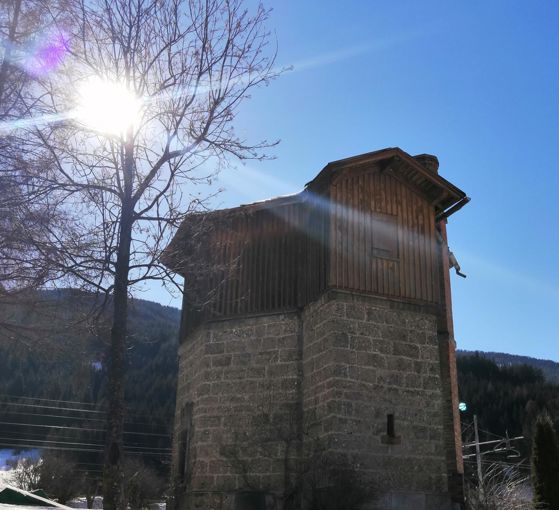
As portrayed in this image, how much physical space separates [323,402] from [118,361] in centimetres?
509

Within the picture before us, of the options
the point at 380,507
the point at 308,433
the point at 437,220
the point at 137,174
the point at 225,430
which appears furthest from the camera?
the point at 437,220

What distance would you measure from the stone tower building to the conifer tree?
6.82m

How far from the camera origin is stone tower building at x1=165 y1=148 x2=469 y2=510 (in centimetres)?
1296

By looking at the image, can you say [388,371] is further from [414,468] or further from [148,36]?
[148,36]

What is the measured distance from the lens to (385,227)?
1466 centimetres

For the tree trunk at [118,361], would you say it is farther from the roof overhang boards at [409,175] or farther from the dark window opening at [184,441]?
the dark window opening at [184,441]

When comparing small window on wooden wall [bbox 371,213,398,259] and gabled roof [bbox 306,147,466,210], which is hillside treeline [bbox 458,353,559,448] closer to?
gabled roof [bbox 306,147,466,210]

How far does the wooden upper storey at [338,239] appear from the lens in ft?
46.3

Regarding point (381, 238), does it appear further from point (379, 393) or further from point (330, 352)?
point (379, 393)

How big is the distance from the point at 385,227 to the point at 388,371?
124 inches

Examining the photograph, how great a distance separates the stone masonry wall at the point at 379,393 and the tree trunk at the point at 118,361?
4.82 meters

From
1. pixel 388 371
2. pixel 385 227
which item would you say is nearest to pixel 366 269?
pixel 385 227

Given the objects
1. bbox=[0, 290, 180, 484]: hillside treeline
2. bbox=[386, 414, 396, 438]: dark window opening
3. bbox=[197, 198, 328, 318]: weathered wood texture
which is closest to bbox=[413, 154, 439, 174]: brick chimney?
bbox=[197, 198, 328, 318]: weathered wood texture

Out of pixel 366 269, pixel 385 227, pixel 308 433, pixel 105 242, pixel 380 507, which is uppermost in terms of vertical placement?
pixel 385 227
